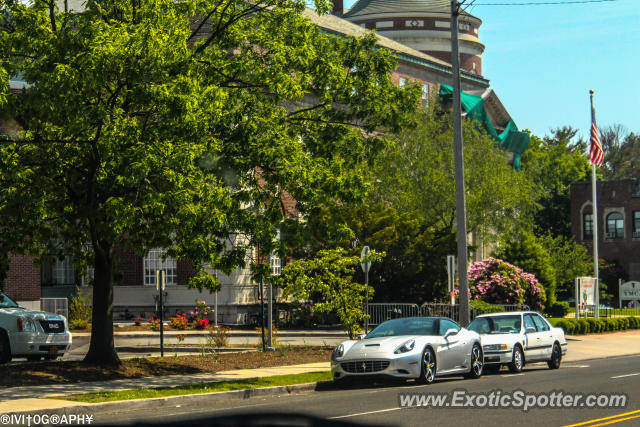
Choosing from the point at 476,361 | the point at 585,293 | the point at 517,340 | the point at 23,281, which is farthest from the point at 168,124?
the point at 585,293

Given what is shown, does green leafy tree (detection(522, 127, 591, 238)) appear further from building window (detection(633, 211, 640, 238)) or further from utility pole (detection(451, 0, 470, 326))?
utility pole (detection(451, 0, 470, 326))

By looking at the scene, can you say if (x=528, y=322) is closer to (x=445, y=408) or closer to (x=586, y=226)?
(x=445, y=408)

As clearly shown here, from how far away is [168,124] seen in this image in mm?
17562

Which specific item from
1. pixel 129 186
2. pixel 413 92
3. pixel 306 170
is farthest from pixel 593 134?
pixel 129 186

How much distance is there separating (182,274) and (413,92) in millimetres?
21252

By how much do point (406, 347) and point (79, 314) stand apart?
2120 cm

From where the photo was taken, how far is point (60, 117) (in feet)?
56.4

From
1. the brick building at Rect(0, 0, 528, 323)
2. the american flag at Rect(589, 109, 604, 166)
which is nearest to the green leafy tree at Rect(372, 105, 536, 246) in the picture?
the american flag at Rect(589, 109, 604, 166)

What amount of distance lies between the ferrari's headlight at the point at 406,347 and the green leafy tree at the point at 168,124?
11.9 feet

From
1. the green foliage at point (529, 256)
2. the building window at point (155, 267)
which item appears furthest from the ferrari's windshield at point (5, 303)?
A: the green foliage at point (529, 256)

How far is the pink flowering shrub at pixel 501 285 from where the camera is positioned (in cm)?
4009

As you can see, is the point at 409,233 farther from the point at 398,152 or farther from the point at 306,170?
the point at 306,170

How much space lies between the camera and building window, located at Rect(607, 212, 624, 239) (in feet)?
252

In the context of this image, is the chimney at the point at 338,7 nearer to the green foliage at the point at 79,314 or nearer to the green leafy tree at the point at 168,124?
the green foliage at the point at 79,314
